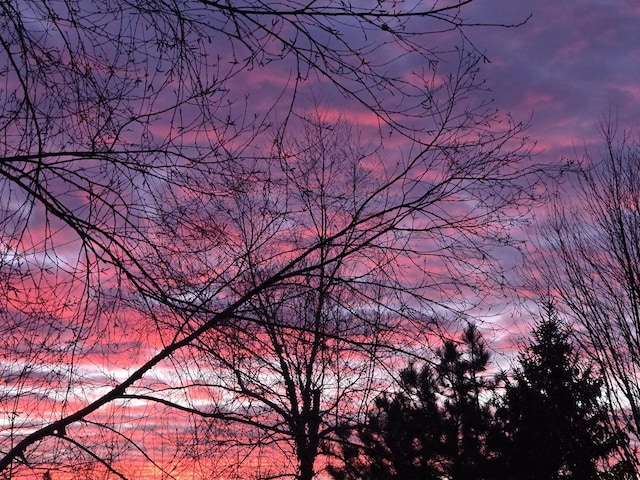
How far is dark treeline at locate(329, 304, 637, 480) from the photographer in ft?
13.3

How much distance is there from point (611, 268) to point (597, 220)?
88 centimetres

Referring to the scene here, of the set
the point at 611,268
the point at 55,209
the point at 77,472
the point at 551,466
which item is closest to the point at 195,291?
the point at 55,209

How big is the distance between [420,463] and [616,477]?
8014mm

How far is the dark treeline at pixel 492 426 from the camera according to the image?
4047mm

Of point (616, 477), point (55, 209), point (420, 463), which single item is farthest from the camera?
point (616, 477)

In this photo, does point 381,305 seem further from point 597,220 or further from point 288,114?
point 597,220

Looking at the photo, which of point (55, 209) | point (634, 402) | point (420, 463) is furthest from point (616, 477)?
point (55, 209)

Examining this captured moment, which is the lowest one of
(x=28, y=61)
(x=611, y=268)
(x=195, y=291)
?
(x=195, y=291)

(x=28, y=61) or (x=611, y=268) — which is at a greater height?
(x=611, y=268)

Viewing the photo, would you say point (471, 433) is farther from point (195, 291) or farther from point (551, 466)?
point (195, 291)

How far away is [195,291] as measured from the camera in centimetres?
393

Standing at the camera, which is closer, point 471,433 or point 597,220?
point 597,220

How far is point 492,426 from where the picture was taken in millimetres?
22828

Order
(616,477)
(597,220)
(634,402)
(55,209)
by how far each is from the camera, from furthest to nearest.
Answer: (597,220) < (616,477) < (634,402) < (55,209)
